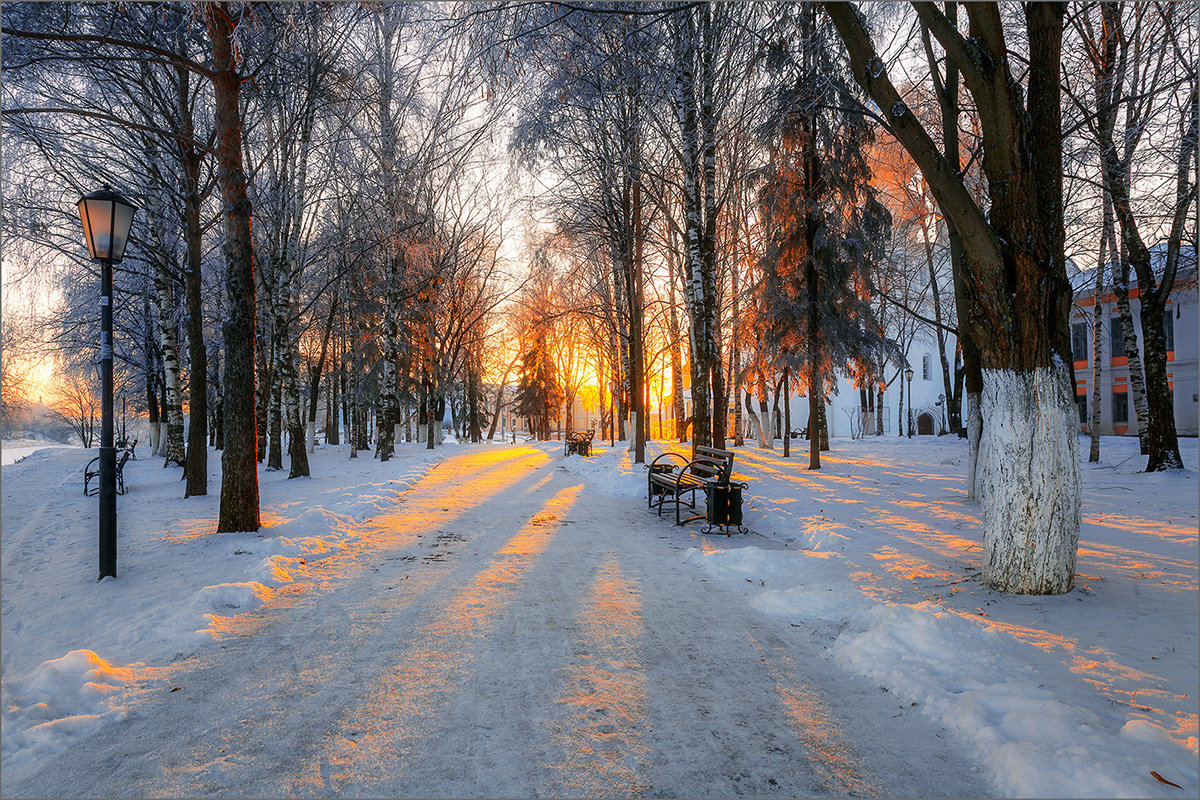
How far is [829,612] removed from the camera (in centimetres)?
490

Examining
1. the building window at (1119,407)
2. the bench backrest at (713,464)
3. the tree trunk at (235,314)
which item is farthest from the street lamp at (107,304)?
the building window at (1119,407)

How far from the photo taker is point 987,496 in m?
5.23

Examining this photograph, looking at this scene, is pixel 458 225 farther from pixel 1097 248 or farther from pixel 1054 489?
pixel 1054 489

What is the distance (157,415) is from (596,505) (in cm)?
2579

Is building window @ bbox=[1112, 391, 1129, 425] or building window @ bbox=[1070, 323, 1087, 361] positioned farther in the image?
building window @ bbox=[1070, 323, 1087, 361]

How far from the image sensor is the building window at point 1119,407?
30406mm

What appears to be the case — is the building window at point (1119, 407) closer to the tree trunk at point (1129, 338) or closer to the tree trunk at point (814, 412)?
the tree trunk at point (1129, 338)

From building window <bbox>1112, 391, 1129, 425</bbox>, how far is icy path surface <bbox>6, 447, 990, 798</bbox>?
119ft

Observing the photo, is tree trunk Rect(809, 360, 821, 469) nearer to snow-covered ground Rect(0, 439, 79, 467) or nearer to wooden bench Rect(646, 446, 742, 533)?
wooden bench Rect(646, 446, 742, 533)

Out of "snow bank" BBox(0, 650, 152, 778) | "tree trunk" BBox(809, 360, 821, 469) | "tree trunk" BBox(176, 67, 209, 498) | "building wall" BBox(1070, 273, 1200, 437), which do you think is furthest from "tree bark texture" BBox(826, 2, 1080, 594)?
"building wall" BBox(1070, 273, 1200, 437)

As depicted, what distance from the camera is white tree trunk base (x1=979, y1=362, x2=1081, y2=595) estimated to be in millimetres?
4883

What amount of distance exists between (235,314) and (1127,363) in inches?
1213

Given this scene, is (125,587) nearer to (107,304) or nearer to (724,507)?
(107,304)

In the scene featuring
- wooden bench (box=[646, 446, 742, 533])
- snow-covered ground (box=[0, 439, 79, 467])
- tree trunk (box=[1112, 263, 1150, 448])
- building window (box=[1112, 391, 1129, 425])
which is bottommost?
snow-covered ground (box=[0, 439, 79, 467])
